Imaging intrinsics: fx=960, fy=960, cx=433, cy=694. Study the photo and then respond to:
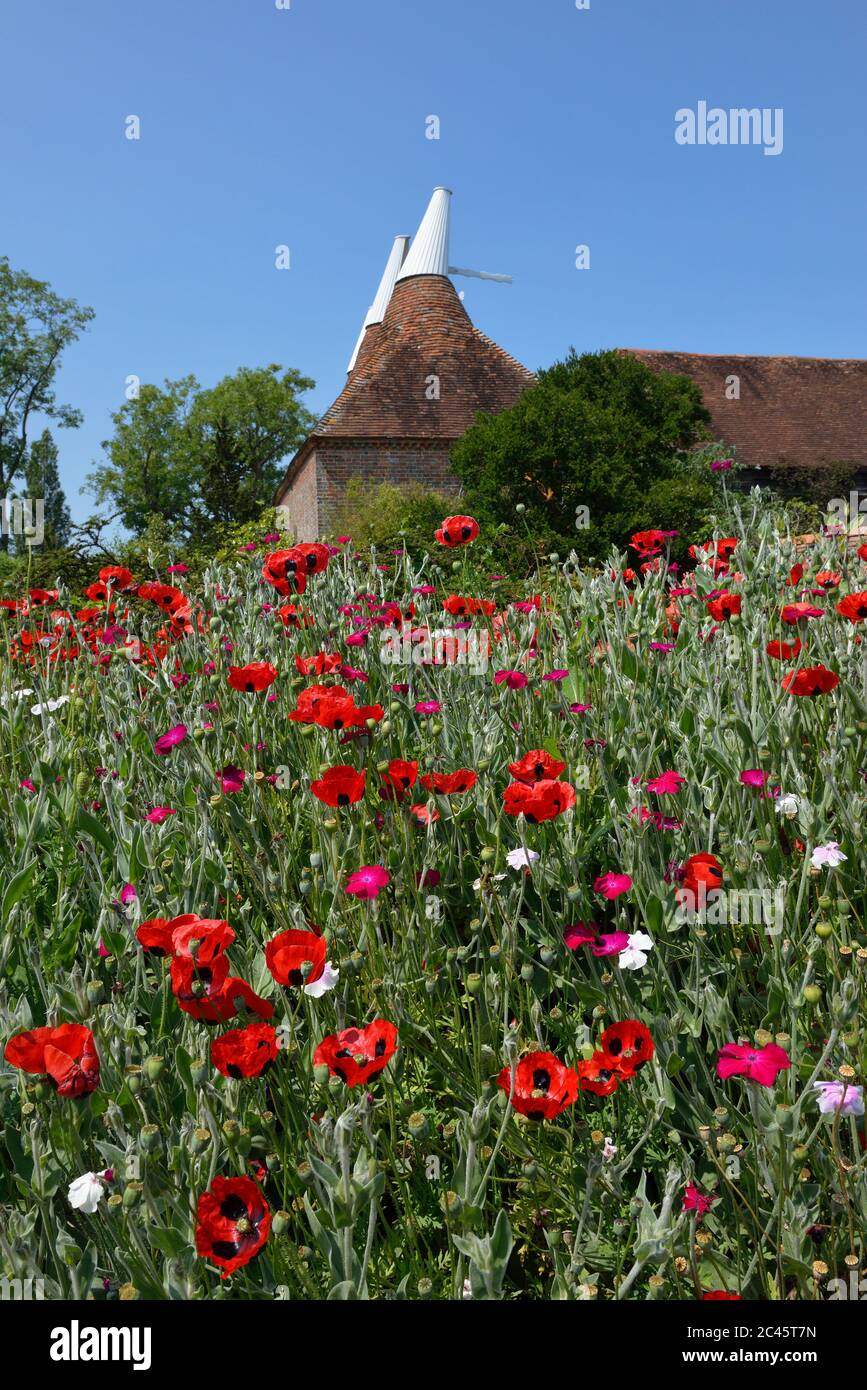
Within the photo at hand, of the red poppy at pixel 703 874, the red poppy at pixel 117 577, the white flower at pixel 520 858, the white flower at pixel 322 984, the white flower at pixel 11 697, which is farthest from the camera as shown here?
the red poppy at pixel 117 577

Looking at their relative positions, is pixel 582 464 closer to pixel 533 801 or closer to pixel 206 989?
pixel 533 801

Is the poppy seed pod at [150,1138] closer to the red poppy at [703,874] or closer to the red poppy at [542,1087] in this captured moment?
the red poppy at [542,1087]

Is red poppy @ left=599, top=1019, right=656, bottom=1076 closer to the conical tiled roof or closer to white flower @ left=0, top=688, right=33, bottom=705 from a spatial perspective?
white flower @ left=0, top=688, right=33, bottom=705

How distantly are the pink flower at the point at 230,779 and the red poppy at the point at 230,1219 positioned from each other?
111 cm

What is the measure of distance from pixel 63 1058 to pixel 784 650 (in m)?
2.34

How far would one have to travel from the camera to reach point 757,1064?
1314 millimetres

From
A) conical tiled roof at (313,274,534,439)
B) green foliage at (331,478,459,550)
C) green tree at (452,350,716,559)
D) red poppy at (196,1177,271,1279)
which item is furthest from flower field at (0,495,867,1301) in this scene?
conical tiled roof at (313,274,534,439)

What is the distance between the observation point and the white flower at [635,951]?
172 centimetres

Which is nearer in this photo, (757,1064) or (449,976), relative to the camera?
(757,1064)

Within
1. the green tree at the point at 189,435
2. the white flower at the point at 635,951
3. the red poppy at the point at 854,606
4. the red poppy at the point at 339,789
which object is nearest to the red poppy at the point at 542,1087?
the white flower at the point at 635,951

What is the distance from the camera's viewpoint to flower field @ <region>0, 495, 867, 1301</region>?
1.37 metres

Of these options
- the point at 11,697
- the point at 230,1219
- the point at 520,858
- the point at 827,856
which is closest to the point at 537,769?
the point at 520,858

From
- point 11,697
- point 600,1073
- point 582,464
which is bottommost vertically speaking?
point 600,1073
